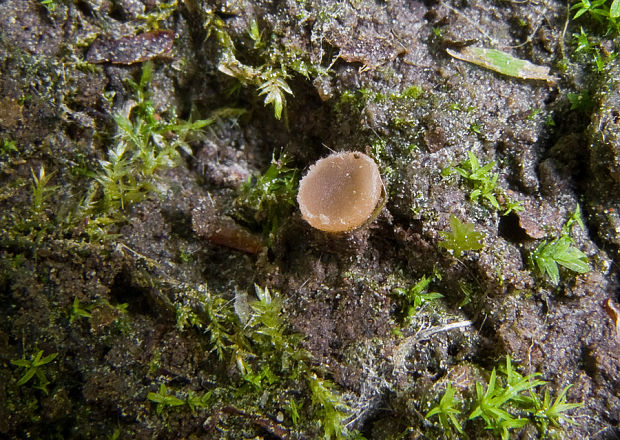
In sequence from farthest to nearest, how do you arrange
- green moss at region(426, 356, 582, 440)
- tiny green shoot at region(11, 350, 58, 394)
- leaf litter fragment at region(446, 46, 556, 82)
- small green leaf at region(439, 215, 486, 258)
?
1. leaf litter fragment at region(446, 46, 556, 82)
2. tiny green shoot at region(11, 350, 58, 394)
3. small green leaf at region(439, 215, 486, 258)
4. green moss at region(426, 356, 582, 440)

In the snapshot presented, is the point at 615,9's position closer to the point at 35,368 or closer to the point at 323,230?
the point at 323,230

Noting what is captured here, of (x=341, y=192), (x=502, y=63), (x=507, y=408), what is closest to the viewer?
(x=507, y=408)

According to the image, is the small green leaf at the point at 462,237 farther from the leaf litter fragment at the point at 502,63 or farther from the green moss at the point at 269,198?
the leaf litter fragment at the point at 502,63

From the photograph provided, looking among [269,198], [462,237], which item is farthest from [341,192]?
[462,237]

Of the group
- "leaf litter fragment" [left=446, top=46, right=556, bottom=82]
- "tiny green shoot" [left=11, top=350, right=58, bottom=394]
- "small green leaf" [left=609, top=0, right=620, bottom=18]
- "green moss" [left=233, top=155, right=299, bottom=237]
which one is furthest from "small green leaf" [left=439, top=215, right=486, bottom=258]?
"tiny green shoot" [left=11, top=350, right=58, bottom=394]

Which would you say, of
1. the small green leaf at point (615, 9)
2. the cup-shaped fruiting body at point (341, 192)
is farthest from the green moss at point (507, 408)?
the small green leaf at point (615, 9)

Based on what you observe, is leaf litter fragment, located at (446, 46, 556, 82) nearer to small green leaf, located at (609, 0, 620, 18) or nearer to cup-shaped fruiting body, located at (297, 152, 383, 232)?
small green leaf, located at (609, 0, 620, 18)

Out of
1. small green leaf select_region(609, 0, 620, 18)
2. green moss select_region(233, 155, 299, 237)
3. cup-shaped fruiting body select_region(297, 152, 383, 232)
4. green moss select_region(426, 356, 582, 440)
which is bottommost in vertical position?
green moss select_region(426, 356, 582, 440)
